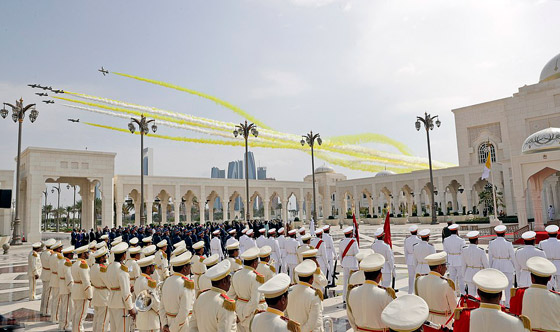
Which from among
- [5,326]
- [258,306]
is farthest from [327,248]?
[5,326]

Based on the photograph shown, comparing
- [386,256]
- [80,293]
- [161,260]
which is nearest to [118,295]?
[80,293]

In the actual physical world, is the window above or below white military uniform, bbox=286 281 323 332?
above

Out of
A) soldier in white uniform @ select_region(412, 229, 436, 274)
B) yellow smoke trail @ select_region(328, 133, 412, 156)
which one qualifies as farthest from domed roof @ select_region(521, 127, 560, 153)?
yellow smoke trail @ select_region(328, 133, 412, 156)

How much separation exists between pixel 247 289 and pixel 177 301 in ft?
2.84

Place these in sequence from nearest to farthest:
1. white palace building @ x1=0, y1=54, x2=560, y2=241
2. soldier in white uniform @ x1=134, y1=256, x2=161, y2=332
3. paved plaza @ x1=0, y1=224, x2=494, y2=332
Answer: soldier in white uniform @ x1=134, y1=256, x2=161, y2=332, paved plaza @ x1=0, y1=224, x2=494, y2=332, white palace building @ x1=0, y1=54, x2=560, y2=241

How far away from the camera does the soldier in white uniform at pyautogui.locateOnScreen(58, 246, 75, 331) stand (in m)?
7.39

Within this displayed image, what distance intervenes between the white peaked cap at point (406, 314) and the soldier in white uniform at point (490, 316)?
1.85ft

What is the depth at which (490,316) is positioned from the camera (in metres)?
3.05

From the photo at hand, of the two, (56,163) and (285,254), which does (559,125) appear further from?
(56,163)

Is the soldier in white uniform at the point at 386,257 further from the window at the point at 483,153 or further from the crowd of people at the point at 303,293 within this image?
the window at the point at 483,153

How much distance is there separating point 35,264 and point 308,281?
356 inches

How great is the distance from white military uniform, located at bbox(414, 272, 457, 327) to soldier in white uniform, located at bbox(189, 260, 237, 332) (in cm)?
234

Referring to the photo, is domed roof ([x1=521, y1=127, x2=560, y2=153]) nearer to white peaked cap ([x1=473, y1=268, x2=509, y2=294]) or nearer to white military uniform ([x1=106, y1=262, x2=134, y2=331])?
white peaked cap ([x1=473, y1=268, x2=509, y2=294])

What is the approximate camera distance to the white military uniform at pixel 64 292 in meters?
7.40
